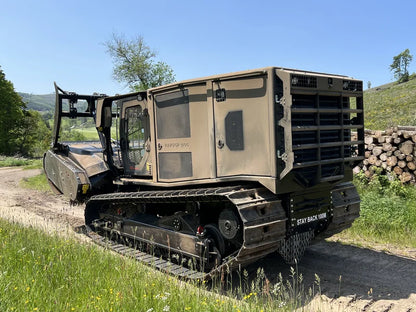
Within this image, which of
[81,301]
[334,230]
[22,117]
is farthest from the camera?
[22,117]

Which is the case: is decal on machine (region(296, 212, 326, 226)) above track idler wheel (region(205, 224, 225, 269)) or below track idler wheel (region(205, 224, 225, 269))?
above

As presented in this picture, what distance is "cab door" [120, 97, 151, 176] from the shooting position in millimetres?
6777

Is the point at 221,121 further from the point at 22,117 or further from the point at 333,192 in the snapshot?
the point at 22,117

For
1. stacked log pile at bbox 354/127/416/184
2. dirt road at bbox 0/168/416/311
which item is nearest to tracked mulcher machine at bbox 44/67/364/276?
dirt road at bbox 0/168/416/311

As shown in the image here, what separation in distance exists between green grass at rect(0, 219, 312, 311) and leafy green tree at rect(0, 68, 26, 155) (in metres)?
38.0

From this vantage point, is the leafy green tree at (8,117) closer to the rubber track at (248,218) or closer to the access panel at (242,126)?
the rubber track at (248,218)

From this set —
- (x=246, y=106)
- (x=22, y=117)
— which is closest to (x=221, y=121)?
(x=246, y=106)

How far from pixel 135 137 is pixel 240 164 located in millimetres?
2644

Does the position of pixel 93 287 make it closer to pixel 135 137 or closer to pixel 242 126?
pixel 242 126

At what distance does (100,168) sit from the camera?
26.1 ft

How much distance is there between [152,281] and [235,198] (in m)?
1.40

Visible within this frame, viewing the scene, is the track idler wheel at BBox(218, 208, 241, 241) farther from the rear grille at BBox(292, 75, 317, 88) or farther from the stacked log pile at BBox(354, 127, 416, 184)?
the stacked log pile at BBox(354, 127, 416, 184)

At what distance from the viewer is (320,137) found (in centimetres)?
517

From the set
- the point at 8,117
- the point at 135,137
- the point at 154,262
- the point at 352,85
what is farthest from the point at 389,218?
the point at 8,117
